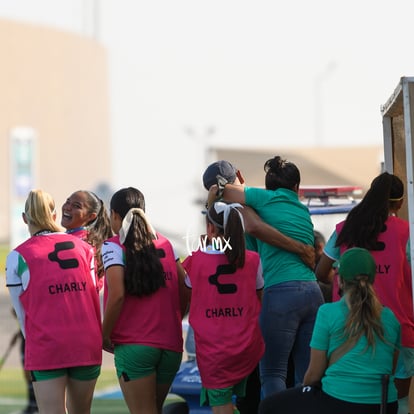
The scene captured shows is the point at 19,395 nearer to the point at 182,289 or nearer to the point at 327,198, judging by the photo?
the point at 327,198

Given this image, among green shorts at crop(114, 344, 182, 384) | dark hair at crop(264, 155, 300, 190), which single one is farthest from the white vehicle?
green shorts at crop(114, 344, 182, 384)

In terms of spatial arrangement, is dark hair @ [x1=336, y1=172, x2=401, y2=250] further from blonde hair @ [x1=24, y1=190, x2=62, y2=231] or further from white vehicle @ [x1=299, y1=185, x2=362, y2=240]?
white vehicle @ [x1=299, y1=185, x2=362, y2=240]

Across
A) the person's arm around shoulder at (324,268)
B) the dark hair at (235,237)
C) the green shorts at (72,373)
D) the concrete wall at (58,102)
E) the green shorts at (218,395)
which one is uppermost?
the concrete wall at (58,102)

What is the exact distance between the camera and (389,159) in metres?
6.89

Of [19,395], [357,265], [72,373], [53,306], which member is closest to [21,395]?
[19,395]

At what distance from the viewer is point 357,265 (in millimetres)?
5234

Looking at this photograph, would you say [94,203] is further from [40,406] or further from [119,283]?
[40,406]

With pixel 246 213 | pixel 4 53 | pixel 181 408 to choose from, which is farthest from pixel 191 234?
pixel 4 53

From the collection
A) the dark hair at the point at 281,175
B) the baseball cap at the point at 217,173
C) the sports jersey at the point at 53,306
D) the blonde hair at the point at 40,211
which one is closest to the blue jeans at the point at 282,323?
the dark hair at the point at 281,175

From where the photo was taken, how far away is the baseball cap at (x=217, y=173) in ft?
20.2

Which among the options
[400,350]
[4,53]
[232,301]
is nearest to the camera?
[400,350]

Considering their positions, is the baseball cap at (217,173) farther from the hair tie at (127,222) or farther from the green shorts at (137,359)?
the green shorts at (137,359)

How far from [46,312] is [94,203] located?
104 cm

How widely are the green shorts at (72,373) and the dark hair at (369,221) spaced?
1.68 m
